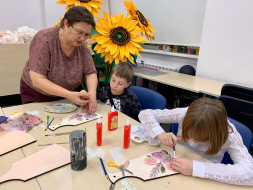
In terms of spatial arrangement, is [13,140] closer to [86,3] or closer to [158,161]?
[158,161]

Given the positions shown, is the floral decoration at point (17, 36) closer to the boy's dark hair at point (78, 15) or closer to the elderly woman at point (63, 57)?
the elderly woman at point (63, 57)

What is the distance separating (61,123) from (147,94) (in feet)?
2.54

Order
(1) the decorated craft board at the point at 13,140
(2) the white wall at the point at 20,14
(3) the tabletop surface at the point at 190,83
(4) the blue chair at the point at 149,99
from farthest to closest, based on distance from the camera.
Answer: (2) the white wall at the point at 20,14 → (3) the tabletop surface at the point at 190,83 → (4) the blue chair at the point at 149,99 → (1) the decorated craft board at the point at 13,140

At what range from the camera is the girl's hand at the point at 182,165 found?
87 cm

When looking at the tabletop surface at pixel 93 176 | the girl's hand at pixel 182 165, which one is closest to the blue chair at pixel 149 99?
the tabletop surface at pixel 93 176

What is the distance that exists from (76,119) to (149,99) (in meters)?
0.65

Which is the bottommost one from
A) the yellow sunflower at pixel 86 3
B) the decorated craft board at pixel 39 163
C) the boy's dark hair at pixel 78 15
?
the decorated craft board at pixel 39 163

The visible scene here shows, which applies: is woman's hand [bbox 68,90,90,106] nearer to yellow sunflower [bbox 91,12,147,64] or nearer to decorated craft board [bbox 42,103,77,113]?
decorated craft board [bbox 42,103,77,113]

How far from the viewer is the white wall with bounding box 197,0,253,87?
2355mm

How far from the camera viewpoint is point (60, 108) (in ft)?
4.80

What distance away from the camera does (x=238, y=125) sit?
1136 millimetres

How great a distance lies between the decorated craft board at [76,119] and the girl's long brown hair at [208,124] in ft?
2.21

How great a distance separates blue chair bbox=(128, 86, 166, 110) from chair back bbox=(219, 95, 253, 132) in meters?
0.50

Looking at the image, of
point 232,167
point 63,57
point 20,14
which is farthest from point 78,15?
point 20,14
